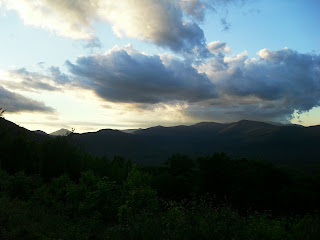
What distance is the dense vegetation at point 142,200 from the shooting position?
8469 millimetres

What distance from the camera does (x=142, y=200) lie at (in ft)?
41.1

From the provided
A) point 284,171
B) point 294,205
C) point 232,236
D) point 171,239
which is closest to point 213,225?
point 232,236

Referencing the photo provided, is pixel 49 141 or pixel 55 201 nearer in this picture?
pixel 55 201

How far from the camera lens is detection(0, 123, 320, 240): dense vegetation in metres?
8.47

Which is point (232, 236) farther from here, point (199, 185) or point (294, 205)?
point (199, 185)

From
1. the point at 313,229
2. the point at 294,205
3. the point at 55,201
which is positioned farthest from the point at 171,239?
the point at 294,205

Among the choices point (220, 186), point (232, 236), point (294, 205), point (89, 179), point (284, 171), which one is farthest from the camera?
point (220, 186)

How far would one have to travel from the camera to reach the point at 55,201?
1731 centimetres

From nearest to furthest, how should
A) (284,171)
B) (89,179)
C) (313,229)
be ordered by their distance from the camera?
(313,229) < (89,179) < (284,171)

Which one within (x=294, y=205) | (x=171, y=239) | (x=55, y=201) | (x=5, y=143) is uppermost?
(x=5, y=143)

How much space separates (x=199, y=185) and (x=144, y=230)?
30.5 metres

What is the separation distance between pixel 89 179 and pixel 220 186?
893 inches

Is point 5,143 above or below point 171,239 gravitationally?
above

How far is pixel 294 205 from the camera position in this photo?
3061 centimetres
